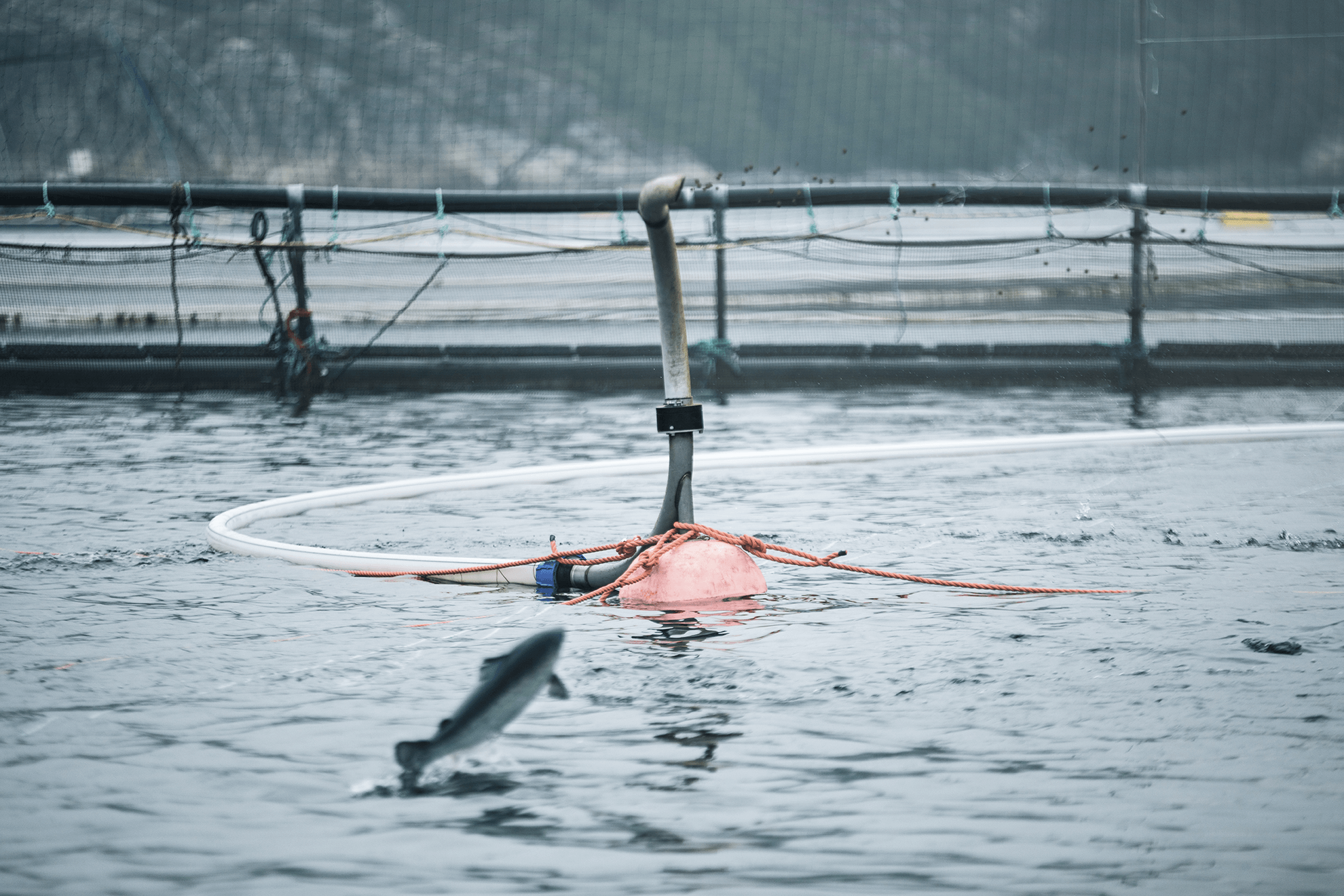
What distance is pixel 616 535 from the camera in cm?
706

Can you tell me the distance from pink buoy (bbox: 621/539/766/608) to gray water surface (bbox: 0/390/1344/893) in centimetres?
13

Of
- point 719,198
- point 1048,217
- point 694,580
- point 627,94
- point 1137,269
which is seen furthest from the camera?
point 627,94

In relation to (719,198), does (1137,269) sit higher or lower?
lower

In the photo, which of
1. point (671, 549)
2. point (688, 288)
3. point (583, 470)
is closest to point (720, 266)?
point (688, 288)

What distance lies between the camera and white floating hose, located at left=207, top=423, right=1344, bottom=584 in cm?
632

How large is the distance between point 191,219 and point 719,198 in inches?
206

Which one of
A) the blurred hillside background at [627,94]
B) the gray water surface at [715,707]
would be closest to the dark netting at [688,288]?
the gray water surface at [715,707]

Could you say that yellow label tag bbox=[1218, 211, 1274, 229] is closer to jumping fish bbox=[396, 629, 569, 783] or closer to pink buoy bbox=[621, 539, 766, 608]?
pink buoy bbox=[621, 539, 766, 608]

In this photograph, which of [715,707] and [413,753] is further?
[715,707]

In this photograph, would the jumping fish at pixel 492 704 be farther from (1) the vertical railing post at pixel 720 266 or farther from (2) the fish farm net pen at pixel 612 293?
(1) the vertical railing post at pixel 720 266

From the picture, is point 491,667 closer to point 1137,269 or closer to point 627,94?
point 1137,269

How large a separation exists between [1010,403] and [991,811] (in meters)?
10.6

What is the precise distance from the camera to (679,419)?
5805 millimetres

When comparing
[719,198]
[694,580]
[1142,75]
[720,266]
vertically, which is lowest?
[694,580]
